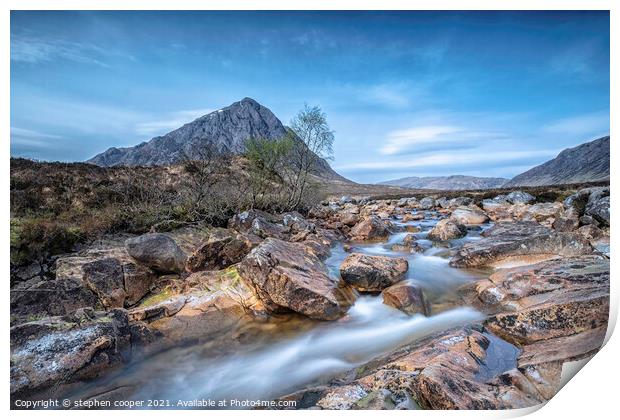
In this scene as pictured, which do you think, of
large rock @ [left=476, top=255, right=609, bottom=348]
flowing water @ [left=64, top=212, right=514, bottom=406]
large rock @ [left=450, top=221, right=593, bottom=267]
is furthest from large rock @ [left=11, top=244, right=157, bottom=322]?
large rock @ [left=450, top=221, right=593, bottom=267]

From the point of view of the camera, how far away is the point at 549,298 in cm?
362

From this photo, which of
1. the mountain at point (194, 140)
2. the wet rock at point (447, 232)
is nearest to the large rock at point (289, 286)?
the mountain at point (194, 140)

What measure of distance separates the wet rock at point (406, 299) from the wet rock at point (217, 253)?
2.60 metres

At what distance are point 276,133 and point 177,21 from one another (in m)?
10.6

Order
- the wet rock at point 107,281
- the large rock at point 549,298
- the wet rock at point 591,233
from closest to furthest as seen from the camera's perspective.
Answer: the large rock at point 549,298 → the wet rock at point 107,281 → the wet rock at point 591,233

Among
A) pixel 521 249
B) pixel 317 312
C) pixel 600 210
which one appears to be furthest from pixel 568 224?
pixel 317 312

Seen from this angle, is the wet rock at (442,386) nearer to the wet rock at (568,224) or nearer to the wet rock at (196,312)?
the wet rock at (196,312)

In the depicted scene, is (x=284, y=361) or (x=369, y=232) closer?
(x=284, y=361)

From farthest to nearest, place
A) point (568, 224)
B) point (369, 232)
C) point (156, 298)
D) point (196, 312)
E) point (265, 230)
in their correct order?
point (369, 232) → point (265, 230) → point (568, 224) → point (156, 298) → point (196, 312)

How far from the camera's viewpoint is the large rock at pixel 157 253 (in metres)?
4.48

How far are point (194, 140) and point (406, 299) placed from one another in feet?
23.7

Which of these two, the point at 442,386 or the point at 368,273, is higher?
the point at 368,273

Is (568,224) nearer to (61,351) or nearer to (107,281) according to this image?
(107,281)
